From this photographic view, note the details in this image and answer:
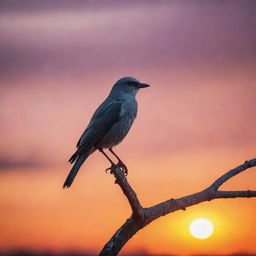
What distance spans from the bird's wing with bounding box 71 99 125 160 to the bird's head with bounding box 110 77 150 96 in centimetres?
67

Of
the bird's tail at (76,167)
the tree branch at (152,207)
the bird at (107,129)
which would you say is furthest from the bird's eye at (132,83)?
the tree branch at (152,207)

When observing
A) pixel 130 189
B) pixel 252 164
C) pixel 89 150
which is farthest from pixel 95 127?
pixel 252 164

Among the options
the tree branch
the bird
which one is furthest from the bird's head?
the tree branch

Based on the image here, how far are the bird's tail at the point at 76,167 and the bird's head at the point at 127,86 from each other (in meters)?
1.64

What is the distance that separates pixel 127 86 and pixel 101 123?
1.34m

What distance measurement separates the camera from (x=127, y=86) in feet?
33.1

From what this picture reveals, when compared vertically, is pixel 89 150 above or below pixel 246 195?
above

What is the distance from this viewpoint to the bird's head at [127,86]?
10.0m

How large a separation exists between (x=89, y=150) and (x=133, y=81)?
2.03 m

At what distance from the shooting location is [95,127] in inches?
357

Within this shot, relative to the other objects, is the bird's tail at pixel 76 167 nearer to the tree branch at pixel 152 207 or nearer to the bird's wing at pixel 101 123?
the bird's wing at pixel 101 123

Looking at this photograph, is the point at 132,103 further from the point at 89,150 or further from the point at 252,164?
the point at 252,164

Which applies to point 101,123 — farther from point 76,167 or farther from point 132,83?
point 132,83

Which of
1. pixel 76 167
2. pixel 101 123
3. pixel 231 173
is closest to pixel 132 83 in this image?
pixel 101 123
